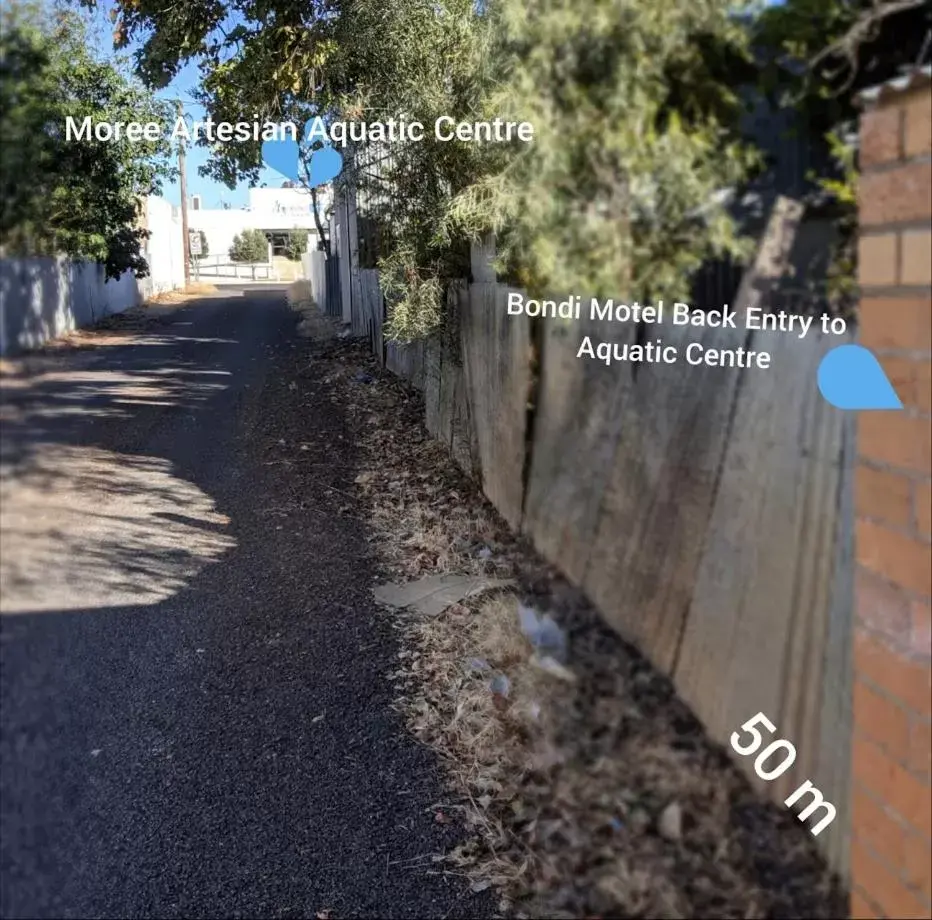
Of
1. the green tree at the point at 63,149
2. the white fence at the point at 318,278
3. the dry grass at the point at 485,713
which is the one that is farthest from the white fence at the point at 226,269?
the white fence at the point at 318,278

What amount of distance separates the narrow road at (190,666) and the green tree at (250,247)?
0.34 meters

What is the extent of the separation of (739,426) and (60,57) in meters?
1.36

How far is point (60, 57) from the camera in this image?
1721 millimetres

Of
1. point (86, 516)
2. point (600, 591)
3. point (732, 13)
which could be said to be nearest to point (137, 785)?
point (86, 516)

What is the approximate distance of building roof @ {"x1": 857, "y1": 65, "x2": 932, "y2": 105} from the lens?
155 centimetres

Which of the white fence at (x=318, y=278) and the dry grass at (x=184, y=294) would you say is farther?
the white fence at (x=318, y=278)

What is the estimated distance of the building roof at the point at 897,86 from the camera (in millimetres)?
1552

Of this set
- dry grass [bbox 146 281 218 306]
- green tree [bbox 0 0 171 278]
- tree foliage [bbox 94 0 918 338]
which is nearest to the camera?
green tree [bbox 0 0 171 278]

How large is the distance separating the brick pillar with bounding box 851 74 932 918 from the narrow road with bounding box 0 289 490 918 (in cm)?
137

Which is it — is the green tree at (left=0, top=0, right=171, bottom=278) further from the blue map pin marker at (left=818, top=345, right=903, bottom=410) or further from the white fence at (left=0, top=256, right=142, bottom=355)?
the blue map pin marker at (left=818, top=345, right=903, bottom=410)

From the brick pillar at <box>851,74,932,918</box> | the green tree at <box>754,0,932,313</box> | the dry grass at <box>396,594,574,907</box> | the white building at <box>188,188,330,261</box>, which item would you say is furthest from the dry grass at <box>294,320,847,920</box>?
the white building at <box>188,188,330,261</box>

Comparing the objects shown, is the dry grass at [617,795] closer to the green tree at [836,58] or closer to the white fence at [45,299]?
the green tree at [836,58]

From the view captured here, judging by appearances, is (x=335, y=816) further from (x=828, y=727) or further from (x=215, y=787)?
(x=828, y=727)

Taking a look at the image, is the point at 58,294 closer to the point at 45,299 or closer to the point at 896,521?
the point at 45,299
